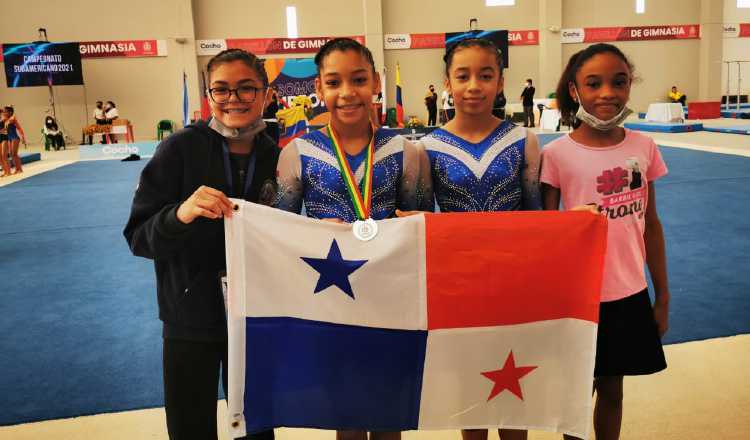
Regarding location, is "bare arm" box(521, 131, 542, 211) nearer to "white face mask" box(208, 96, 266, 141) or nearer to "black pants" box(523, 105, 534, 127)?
"white face mask" box(208, 96, 266, 141)

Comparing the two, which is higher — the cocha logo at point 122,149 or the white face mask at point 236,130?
the white face mask at point 236,130

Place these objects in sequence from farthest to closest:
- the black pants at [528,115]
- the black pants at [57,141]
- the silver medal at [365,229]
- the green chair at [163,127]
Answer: the black pants at [528,115] < the green chair at [163,127] < the black pants at [57,141] < the silver medal at [365,229]

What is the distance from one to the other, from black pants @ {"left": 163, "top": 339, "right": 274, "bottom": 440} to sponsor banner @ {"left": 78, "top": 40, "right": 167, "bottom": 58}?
73.2 ft

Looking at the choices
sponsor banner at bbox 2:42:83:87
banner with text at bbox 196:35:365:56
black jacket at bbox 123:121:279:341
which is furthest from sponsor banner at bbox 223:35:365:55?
black jacket at bbox 123:121:279:341

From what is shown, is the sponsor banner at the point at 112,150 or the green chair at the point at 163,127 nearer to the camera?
the sponsor banner at the point at 112,150

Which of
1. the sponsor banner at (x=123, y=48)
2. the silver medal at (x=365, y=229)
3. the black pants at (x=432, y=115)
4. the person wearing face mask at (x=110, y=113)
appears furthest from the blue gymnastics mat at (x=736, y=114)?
the silver medal at (x=365, y=229)

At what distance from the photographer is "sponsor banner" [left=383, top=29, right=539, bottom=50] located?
76.1 feet

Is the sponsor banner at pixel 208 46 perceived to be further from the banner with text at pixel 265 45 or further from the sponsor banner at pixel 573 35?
the sponsor banner at pixel 573 35

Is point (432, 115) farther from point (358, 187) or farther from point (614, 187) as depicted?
point (358, 187)

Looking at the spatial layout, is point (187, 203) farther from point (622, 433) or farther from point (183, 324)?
point (622, 433)

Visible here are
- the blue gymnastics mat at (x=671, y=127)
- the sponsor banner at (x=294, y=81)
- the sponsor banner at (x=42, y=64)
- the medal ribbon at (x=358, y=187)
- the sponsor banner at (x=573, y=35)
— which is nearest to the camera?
the medal ribbon at (x=358, y=187)

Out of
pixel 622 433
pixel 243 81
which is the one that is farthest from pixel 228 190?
pixel 622 433

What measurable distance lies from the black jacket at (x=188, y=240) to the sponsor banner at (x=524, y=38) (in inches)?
938

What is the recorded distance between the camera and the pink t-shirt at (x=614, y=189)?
2125 millimetres
